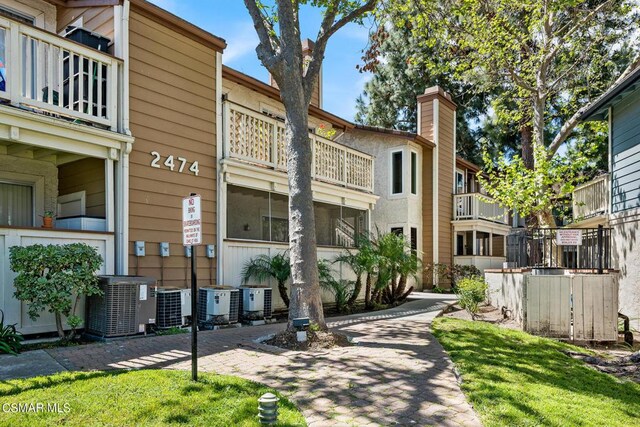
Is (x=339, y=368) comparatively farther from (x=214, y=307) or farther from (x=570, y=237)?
(x=570, y=237)

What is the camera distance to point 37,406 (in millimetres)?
4012

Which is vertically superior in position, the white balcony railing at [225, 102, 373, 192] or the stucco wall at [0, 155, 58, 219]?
the white balcony railing at [225, 102, 373, 192]

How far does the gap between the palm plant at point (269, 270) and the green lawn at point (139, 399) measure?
5117mm

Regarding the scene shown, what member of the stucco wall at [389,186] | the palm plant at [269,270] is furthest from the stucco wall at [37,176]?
the stucco wall at [389,186]

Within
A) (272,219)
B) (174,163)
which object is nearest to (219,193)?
(174,163)

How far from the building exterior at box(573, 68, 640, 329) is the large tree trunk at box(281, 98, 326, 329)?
25.3 feet

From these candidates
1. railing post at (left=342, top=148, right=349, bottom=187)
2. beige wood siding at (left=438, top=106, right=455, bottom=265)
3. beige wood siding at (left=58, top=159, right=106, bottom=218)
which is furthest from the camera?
beige wood siding at (left=438, top=106, right=455, bottom=265)

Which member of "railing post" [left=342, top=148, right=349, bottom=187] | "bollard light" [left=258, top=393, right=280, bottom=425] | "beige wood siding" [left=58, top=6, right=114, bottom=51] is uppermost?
"beige wood siding" [left=58, top=6, right=114, bottom=51]

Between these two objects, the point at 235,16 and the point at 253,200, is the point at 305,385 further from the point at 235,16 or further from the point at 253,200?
the point at 235,16

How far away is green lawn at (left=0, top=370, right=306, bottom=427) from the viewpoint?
3.84m

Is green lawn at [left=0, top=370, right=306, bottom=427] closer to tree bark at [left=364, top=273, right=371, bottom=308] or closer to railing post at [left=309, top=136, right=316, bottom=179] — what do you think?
tree bark at [left=364, top=273, right=371, bottom=308]

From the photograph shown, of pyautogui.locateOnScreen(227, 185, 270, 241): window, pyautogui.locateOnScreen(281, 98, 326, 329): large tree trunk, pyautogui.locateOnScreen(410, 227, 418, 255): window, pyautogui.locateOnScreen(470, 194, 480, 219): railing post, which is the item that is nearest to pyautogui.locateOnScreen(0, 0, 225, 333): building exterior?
pyautogui.locateOnScreen(227, 185, 270, 241): window

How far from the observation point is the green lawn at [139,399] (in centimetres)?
384

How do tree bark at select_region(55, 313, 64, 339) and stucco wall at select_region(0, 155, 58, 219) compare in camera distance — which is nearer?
tree bark at select_region(55, 313, 64, 339)
